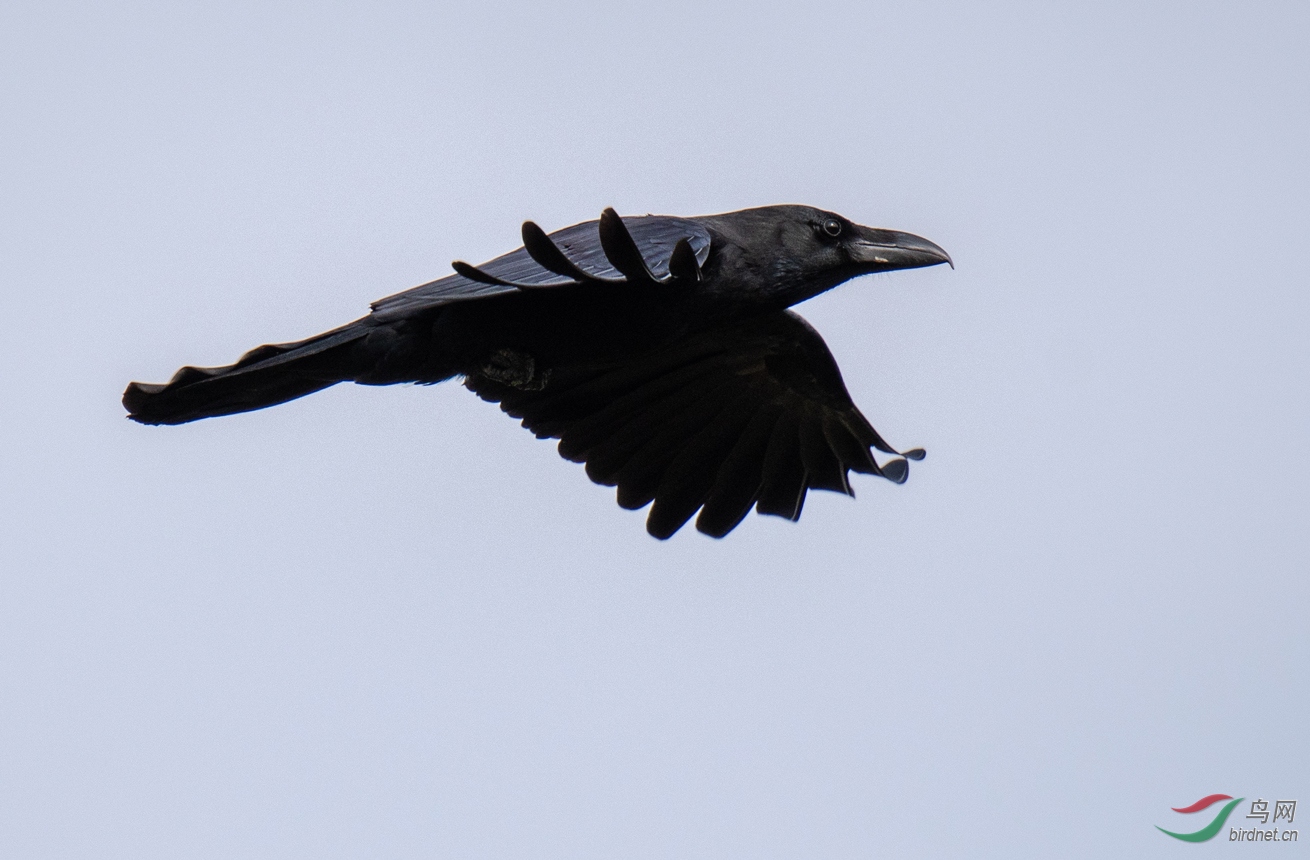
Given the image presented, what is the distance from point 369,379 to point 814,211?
2.12 meters

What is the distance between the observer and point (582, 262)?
611 cm

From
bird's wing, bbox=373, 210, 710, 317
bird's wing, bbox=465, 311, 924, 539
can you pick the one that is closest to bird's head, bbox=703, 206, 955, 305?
bird's wing, bbox=373, 210, 710, 317

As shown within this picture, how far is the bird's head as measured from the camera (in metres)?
6.74

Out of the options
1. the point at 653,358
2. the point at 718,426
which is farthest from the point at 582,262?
the point at 718,426

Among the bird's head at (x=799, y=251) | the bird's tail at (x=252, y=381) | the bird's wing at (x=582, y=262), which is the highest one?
the bird's head at (x=799, y=251)

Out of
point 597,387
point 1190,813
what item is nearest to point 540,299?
point 597,387

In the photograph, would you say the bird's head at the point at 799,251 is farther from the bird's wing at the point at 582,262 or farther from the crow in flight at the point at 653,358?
the bird's wing at the point at 582,262

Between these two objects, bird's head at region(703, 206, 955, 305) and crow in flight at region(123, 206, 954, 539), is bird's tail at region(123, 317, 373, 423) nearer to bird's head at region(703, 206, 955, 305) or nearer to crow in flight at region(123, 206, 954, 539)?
crow in flight at region(123, 206, 954, 539)

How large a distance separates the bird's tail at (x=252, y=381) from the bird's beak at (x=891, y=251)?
2231mm

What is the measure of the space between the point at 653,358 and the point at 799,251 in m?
1.23

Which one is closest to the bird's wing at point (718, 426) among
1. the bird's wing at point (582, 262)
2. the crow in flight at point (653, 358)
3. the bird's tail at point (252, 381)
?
the crow in flight at point (653, 358)

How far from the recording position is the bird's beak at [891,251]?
706 cm

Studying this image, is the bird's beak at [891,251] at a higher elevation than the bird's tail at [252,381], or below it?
higher

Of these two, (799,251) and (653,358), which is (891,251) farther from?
(653,358)
